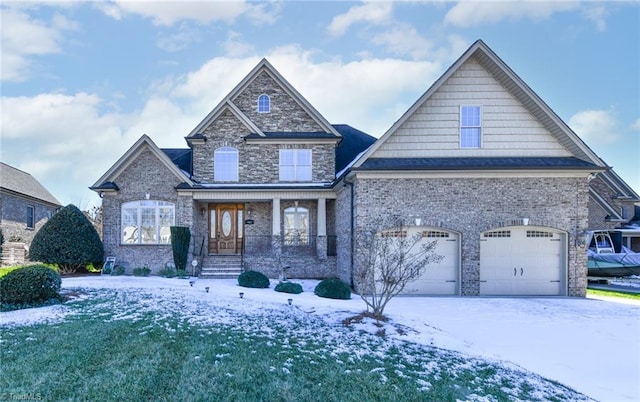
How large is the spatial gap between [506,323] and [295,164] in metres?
11.1

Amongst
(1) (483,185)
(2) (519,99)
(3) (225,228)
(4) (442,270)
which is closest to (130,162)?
(3) (225,228)

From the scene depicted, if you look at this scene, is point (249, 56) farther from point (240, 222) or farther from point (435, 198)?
point (435, 198)

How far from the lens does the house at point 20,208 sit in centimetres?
1856

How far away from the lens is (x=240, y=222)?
17.9 meters

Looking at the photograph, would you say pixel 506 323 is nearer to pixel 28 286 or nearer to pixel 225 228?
pixel 28 286

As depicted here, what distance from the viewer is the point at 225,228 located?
17.9 meters

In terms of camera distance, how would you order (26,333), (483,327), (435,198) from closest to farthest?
(26,333) < (483,327) < (435,198)

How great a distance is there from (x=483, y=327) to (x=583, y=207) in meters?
7.28

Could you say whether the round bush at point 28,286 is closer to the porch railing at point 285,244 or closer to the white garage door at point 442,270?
the porch railing at point 285,244

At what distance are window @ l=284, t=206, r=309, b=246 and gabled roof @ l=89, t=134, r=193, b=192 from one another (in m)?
4.85

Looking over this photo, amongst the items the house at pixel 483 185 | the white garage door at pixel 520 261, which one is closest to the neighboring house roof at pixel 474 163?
the house at pixel 483 185

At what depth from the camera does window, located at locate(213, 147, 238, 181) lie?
1680cm

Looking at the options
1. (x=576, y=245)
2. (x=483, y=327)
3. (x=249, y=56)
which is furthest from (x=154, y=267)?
(x=576, y=245)

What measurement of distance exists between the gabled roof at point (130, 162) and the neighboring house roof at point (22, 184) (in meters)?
10.1
